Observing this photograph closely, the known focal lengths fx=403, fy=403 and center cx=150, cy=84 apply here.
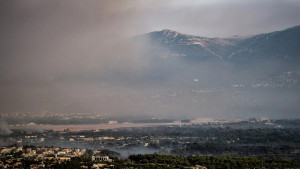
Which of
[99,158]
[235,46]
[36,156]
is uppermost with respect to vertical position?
[235,46]

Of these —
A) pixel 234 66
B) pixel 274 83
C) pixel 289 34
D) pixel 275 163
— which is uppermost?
pixel 289 34

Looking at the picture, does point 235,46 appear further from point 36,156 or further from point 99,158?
point 36,156

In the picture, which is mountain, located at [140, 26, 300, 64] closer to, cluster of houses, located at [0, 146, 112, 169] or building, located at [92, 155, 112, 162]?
cluster of houses, located at [0, 146, 112, 169]

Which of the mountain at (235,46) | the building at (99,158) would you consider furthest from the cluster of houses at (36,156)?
the mountain at (235,46)

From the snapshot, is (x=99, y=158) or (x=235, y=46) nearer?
(x=99, y=158)

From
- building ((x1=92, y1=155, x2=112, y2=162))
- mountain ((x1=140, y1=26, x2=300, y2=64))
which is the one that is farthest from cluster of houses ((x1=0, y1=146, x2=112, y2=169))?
mountain ((x1=140, y1=26, x2=300, y2=64))

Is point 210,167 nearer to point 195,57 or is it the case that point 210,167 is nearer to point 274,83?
point 274,83

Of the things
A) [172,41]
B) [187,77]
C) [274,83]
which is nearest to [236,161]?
[274,83]

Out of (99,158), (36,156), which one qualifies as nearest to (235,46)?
(99,158)
